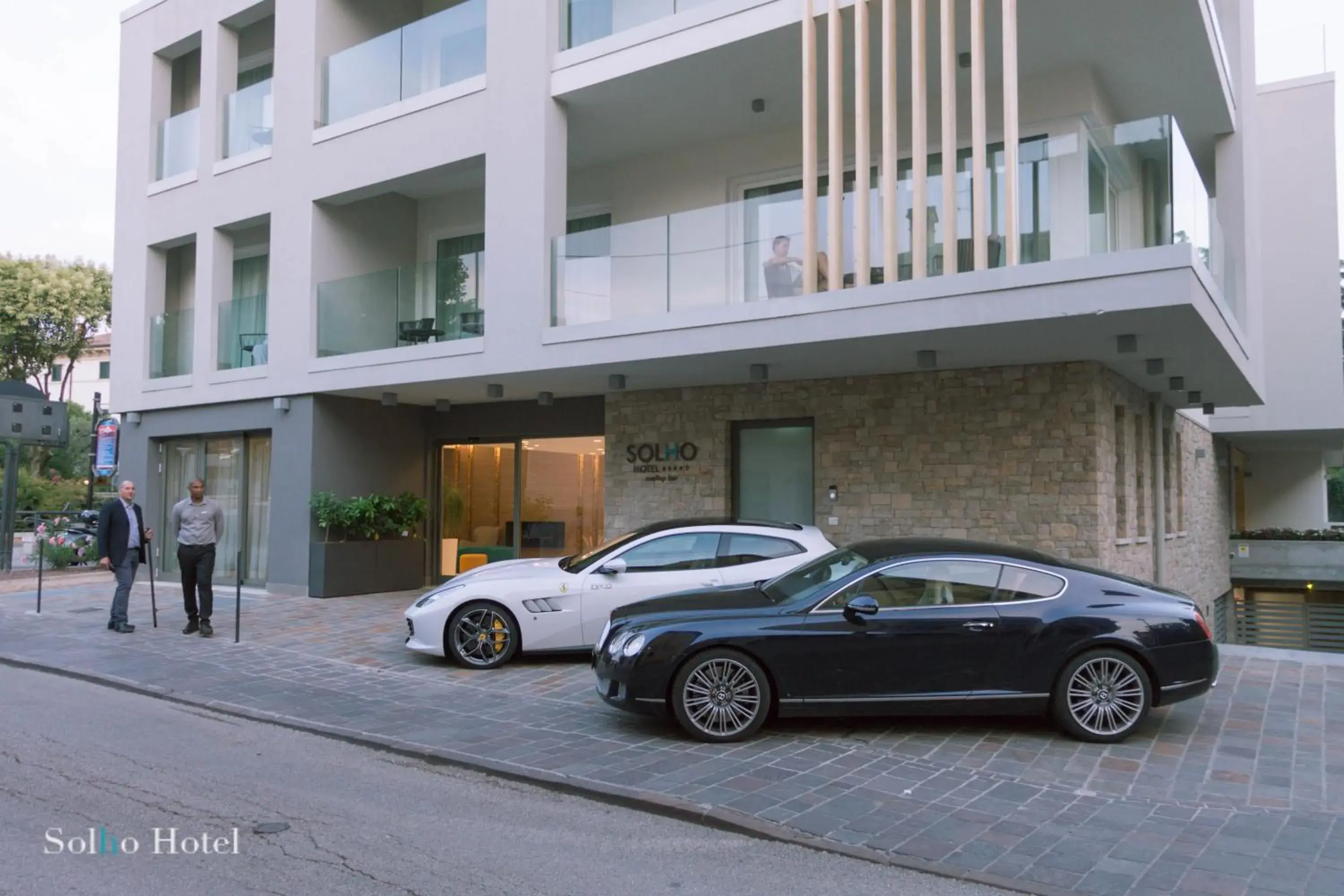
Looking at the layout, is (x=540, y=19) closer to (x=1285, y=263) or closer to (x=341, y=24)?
(x=341, y=24)

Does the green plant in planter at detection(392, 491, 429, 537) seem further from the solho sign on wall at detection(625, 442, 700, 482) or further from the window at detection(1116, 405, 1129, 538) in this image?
the window at detection(1116, 405, 1129, 538)

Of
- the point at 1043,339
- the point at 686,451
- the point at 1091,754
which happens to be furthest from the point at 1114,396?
the point at 1091,754

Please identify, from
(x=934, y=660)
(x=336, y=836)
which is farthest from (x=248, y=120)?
(x=934, y=660)

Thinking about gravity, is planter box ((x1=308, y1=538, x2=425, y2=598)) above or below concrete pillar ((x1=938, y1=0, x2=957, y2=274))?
below

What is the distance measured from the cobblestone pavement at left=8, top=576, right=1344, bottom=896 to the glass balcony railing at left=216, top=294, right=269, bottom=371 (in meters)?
7.26

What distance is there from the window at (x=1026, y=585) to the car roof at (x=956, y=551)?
4.5 inches

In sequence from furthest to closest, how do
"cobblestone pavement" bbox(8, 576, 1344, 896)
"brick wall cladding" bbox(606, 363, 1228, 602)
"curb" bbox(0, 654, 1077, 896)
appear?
"brick wall cladding" bbox(606, 363, 1228, 602) < "cobblestone pavement" bbox(8, 576, 1344, 896) < "curb" bbox(0, 654, 1077, 896)

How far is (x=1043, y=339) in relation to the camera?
10.4 meters

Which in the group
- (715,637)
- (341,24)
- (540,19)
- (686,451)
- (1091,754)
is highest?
(341,24)

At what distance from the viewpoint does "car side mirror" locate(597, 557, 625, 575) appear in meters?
9.62

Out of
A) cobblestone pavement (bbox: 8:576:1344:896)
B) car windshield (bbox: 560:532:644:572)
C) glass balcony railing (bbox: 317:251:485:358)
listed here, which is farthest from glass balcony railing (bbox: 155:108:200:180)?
A: car windshield (bbox: 560:532:644:572)

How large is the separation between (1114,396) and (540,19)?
885cm

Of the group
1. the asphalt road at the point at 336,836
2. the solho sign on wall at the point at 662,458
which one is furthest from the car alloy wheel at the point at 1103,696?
the solho sign on wall at the point at 662,458

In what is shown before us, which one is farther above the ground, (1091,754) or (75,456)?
(75,456)
